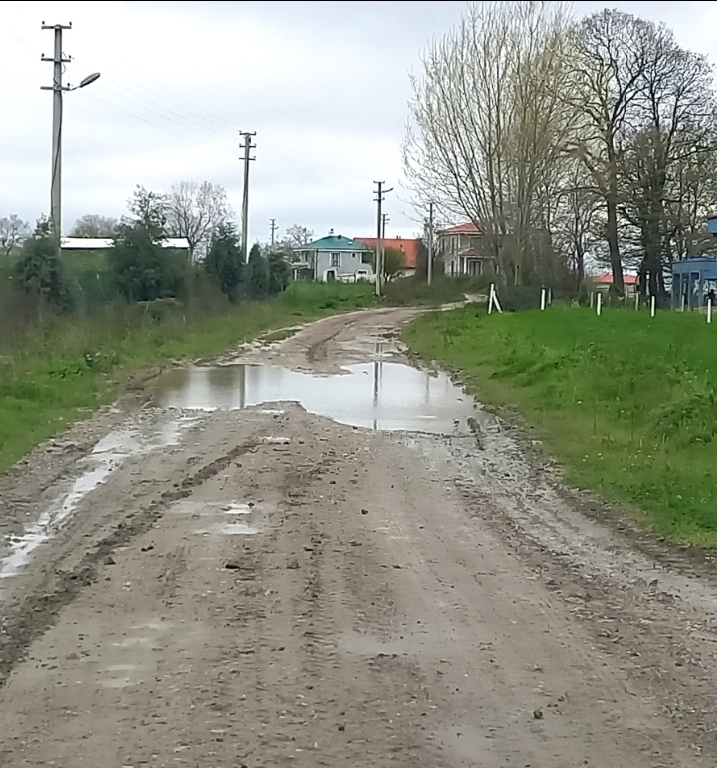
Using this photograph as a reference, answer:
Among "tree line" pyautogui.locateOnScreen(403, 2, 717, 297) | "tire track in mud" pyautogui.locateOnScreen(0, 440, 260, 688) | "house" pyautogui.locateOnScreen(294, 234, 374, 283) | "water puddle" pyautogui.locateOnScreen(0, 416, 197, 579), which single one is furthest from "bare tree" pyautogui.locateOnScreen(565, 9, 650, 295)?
"house" pyautogui.locateOnScreen(294, 234, 374, 283)

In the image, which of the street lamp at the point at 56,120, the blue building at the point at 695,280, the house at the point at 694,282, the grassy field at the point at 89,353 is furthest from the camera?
the house at the point at 694,282

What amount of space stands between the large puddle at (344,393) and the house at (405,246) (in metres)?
69.5

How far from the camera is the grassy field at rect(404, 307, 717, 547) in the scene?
10.3 m

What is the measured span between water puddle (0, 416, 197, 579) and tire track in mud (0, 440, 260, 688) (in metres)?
0.45

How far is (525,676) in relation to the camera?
5.59 m

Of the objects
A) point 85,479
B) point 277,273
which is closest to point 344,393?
Answer: point 85,479

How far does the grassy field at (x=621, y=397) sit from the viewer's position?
10.3 meters

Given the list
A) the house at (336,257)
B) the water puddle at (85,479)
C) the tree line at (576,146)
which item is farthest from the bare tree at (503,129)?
the house at (336,257)

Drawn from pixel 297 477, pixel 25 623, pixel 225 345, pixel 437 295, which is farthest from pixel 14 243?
pixel 437 295

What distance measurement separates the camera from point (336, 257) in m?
129

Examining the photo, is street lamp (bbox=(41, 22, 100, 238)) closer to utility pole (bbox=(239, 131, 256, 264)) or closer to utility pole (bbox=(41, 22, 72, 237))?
utility pole (bbox=(41, 22, 72, 237))

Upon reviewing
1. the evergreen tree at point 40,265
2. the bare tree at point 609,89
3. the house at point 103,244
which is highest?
the bare tree at point 609,89

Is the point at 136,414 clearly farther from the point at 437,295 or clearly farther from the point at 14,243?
the point at 437,295

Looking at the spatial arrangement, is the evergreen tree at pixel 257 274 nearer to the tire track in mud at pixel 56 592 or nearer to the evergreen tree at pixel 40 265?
the evergreen tree at pixel 40 265
